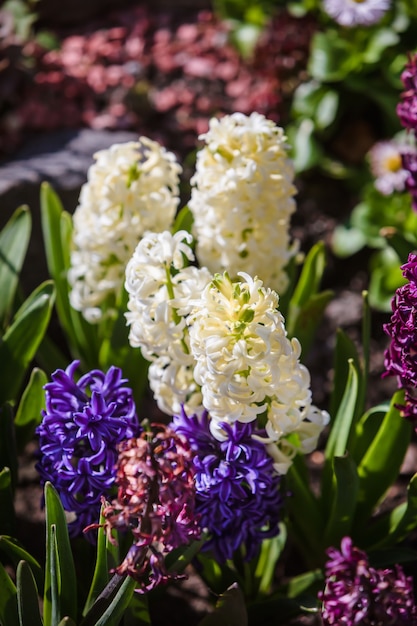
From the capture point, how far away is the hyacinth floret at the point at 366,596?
1.25m

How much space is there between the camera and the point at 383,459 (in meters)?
1.83

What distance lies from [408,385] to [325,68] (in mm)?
1846

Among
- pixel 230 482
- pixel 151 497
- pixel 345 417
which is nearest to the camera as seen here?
pixel 151 497

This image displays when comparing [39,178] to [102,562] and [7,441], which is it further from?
[102,562]

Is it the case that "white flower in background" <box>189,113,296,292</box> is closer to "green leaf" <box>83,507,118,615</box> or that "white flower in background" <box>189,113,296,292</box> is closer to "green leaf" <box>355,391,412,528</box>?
"green leaf" <box>355,391,412,528</box>

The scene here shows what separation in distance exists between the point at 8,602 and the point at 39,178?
59.4 inches

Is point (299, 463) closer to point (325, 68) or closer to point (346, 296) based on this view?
point (346, 296)

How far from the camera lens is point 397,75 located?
3.03 metres

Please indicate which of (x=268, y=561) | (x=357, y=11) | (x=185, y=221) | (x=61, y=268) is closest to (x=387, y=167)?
(x=357, y=11)

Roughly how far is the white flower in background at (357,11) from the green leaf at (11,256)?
5.19ft

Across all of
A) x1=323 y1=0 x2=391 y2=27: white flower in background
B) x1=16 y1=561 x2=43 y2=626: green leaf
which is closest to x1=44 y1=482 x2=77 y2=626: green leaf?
x1=16 y1=561 x2=43 y2=626: green leaf

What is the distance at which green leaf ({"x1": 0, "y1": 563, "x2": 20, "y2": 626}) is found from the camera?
1.53 meters

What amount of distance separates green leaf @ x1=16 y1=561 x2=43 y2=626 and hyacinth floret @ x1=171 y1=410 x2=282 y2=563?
327 mm

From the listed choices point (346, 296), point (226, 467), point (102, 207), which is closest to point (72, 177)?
point (102, 207)
